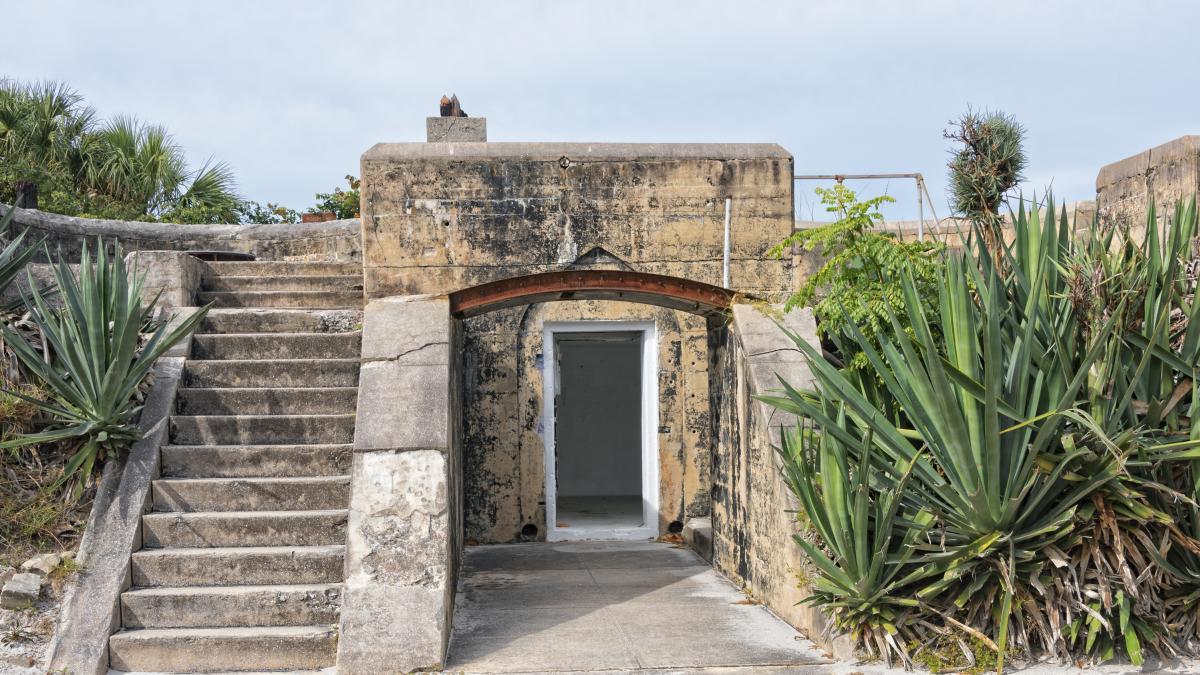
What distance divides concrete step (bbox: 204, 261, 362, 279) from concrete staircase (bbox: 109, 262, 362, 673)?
515mm

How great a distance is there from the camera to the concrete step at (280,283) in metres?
8.77

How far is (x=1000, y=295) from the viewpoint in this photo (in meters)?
6.17

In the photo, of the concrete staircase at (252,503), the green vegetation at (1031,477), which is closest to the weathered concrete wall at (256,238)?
the concrete staircase at (252,503)

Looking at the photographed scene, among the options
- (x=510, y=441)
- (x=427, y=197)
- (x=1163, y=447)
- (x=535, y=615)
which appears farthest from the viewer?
(x=510, y=441)

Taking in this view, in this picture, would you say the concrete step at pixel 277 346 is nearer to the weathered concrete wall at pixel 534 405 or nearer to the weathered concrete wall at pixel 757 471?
the weathered concrete wall at pixel 757 471

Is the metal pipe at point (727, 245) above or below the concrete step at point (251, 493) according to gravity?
above

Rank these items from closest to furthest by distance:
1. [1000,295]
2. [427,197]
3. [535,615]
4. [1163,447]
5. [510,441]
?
1. [1163,447]
2. [1000,295]
3. [535,615]
4. [427,197]
5. [510,441]

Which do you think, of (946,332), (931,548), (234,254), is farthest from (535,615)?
(234,254)

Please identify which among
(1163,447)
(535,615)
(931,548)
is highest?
(1163,447)

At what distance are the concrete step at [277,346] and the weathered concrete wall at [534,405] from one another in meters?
2.82

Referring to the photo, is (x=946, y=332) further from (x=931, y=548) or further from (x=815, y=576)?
(x=815, y=576)

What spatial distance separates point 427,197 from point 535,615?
9.28ft

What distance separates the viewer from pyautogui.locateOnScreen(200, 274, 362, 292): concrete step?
345 inches

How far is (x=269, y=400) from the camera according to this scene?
→ 7266 mm
